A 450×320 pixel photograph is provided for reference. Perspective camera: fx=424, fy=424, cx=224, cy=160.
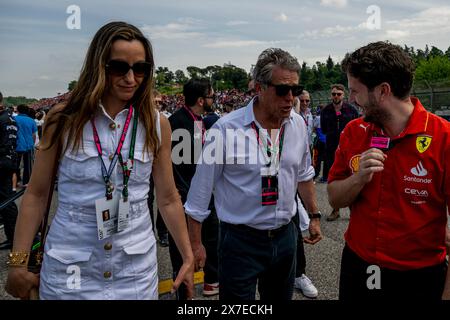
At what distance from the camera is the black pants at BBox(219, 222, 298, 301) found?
235 cm

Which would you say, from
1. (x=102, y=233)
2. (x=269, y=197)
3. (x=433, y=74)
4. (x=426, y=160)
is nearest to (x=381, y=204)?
(x=426, y=160)

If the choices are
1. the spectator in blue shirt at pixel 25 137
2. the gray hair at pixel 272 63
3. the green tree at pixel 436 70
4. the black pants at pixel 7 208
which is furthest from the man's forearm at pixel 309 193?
the green tree at pixel 436 70

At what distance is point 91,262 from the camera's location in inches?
66.4

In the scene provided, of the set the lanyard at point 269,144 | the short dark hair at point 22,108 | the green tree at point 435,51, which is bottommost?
the lanyard at point 269,144

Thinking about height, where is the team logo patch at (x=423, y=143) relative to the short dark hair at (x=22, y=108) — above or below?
below

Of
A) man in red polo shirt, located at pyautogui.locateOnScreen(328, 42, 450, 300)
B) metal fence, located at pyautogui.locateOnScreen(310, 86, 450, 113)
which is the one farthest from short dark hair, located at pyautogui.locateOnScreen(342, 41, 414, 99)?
metal fence, located at pyautogui.locateOnScreen(310, 86, 450, 113)

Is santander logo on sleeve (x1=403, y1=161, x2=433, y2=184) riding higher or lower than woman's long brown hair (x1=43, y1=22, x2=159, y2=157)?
lower

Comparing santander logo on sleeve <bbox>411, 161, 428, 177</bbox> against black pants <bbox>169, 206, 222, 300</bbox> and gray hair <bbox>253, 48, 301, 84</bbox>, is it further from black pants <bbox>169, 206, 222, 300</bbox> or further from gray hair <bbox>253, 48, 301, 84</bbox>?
black pants <bbox>169, 206, 222, 300</bbox>

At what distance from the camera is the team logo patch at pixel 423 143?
1.77 metres

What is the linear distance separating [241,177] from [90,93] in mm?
1020

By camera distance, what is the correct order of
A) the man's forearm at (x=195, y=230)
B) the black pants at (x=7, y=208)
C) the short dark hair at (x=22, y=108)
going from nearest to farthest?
the man's forearm at (x=195, y=230)
the black pants at (x=7, y=208)
the short dark hair at (x=22, y=108)

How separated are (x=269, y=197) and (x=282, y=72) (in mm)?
713

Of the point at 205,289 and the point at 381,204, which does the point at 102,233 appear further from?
the point at 205,289

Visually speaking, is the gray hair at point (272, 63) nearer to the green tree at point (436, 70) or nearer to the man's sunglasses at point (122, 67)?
the man's sunglasses at point (122, 67)
